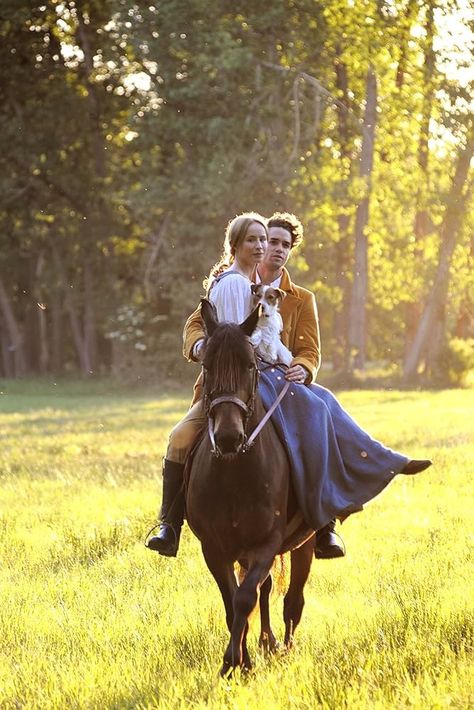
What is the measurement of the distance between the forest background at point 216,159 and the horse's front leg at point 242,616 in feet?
85.1

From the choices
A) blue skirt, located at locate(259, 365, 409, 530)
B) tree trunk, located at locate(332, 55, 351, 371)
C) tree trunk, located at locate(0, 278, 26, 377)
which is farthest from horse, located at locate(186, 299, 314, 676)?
tree trunk, located at locate(0, 278, 26, 377)


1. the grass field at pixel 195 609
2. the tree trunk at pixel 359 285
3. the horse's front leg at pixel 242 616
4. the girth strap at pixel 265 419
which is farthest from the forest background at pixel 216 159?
the horse's front leg at pixel 242 616

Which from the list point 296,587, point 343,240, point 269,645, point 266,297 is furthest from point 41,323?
point 266,297

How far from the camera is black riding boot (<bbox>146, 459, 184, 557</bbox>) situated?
311 inches

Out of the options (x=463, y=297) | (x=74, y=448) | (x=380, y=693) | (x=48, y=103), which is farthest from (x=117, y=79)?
(x=380, y=693)

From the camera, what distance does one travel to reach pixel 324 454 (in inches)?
303

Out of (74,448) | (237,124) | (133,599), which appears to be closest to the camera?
(133,599)

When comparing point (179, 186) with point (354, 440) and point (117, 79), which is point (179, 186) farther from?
point (354, 440)

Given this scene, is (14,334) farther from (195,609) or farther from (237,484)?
(237,484)

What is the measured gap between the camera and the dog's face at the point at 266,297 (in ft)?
24.0

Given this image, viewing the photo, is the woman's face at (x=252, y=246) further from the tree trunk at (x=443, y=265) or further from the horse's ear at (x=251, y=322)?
the tree trunk at (x=443, y=265)

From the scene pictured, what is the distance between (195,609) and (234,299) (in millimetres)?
2313

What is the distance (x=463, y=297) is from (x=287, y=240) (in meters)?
58.4

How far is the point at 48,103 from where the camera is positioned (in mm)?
51094
